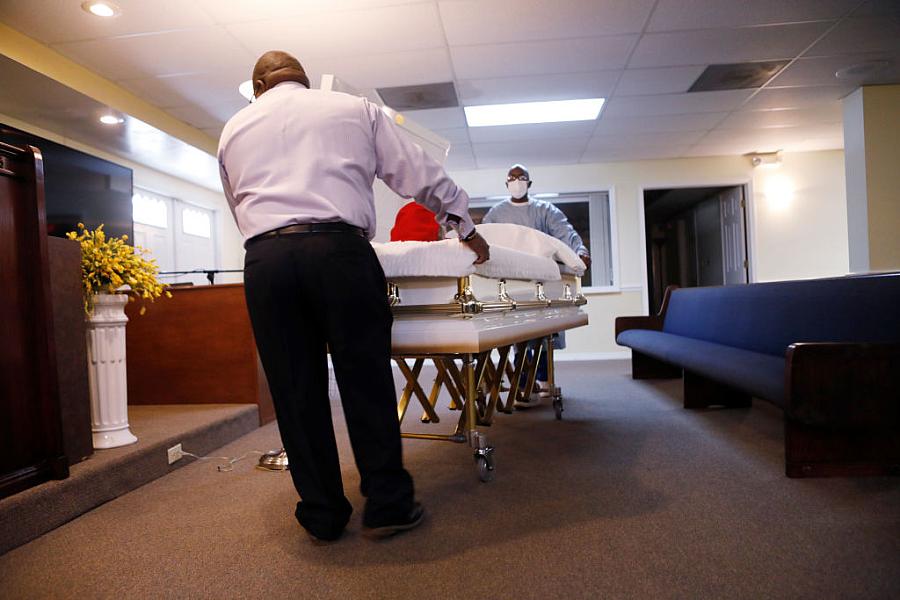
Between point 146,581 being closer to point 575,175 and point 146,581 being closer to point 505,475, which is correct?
point 505,475

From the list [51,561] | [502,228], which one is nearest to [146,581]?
[51,561]

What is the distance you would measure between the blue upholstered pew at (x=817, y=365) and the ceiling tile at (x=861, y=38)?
208 cm

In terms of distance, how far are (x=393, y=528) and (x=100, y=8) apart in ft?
11.4

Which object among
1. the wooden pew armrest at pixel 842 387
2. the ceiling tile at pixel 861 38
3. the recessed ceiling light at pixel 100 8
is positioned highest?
the recessed ceiling light at pixel 100 8

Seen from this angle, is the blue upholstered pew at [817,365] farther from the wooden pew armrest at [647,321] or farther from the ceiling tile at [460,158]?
the ceiling tile at [460,158]

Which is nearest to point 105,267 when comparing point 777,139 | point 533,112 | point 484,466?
point 484,466

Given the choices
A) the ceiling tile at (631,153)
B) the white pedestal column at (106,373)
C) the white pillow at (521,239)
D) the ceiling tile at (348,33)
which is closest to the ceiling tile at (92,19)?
the ceiling tile at (348,33)

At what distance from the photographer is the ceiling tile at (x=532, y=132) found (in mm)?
5680

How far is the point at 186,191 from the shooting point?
7230 mm

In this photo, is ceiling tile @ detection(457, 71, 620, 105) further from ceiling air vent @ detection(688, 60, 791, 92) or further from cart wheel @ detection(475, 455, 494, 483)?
cart wheel @ detection(475, 455, 494, 483)

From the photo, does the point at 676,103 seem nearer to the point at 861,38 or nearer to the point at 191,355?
the point at 861,38

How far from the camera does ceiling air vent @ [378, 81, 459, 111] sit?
15.3ft

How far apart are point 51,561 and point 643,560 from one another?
1.62 metres

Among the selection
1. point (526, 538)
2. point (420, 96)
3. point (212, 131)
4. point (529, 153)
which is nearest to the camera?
point (526, 538)
